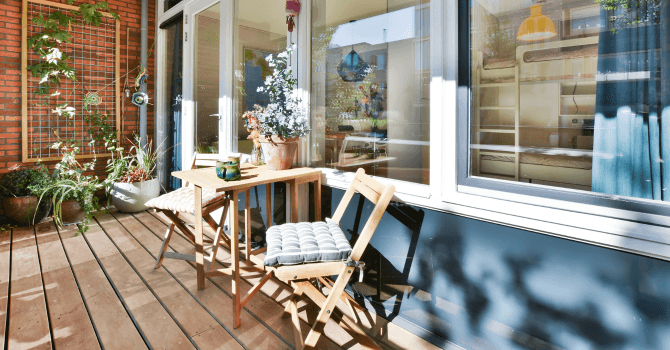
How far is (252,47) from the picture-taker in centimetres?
338

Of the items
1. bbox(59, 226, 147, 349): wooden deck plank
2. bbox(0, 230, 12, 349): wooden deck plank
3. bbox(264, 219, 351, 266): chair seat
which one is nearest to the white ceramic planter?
bbox(0, 230, 12, 349): wooden deck plank

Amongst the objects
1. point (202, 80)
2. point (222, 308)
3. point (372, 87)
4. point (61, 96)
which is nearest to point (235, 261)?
point (222, 308)

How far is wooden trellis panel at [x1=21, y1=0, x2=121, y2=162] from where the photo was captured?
4445 millimetres

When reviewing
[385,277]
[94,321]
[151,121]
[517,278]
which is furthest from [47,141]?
[517,278]

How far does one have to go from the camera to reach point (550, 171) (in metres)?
1.69

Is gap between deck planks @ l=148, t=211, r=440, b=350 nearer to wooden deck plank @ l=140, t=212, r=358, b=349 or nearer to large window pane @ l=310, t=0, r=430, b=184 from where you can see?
wooden deck plank @ l=140, t=212, r=358, b=349

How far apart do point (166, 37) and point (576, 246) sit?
5.31 meters

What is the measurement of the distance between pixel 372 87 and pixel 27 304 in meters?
2.59

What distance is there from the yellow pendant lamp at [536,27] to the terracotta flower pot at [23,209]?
4.64 metres

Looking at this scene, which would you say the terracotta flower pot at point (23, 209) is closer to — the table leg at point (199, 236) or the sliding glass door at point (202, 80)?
the sliding glass door at point (202, 80)

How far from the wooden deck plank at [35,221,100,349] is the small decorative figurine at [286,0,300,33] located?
2.34m

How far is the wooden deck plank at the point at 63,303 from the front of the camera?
2002 millimetres

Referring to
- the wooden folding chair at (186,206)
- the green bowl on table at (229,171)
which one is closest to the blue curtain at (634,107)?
the green bowl on table at (229,171)

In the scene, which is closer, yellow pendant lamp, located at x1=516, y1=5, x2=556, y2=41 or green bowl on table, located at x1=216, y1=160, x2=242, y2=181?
yellow pendant lamp, located at x1=516, y1=5, x2=556, y2=41
